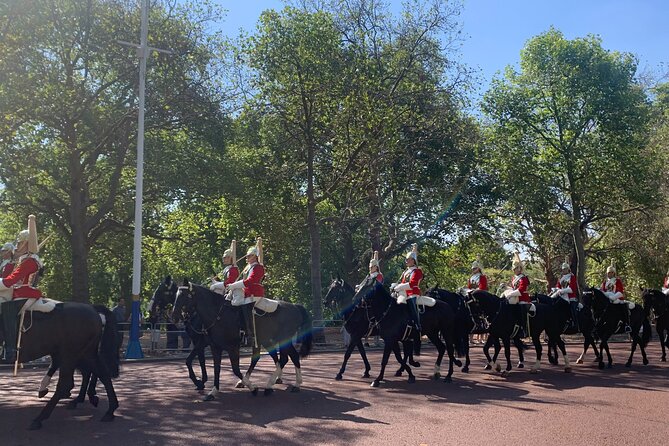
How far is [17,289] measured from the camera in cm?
1009

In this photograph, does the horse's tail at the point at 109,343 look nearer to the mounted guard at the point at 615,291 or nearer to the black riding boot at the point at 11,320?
the black riding boot at the point at 11,320

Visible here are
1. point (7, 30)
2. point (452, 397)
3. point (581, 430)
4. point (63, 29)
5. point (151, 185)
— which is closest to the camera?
point (581, 430)

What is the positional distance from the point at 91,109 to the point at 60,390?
56.5ft

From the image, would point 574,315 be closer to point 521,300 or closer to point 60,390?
point 521,300

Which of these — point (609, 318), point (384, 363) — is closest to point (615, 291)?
point (609, 318)

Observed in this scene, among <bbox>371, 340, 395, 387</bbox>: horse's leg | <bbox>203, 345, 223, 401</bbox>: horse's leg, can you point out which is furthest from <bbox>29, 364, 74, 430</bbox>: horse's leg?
<bbox>371, 340, 395, 387</bbox>: horse's leg

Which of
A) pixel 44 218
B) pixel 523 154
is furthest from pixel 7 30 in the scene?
pixel 523 154

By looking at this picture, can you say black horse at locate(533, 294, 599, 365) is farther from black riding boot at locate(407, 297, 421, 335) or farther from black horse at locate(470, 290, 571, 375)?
black riding boot at locate(407, 297, 421, 335)

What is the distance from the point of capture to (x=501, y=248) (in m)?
36.4

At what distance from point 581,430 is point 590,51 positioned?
27.6m

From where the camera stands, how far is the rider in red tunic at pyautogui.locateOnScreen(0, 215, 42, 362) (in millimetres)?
10008

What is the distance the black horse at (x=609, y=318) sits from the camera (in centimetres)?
1786

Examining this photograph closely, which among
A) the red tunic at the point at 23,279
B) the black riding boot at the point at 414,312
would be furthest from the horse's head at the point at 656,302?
the red tunic at the point at 23,279

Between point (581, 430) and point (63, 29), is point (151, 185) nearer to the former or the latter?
point (63, 29)
